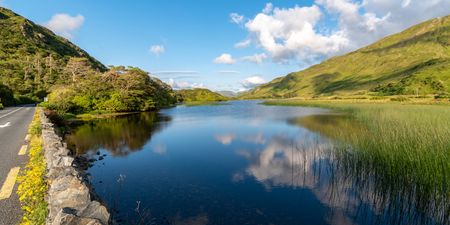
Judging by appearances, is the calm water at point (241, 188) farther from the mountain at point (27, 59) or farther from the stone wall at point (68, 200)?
the mountain at point (27, 59)

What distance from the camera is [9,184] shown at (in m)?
9.77

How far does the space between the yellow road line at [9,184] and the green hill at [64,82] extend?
45.1 metres

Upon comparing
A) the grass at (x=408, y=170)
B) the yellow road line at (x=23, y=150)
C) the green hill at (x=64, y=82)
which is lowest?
the grass at (x=408, y=170)

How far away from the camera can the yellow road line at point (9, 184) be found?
8.87m

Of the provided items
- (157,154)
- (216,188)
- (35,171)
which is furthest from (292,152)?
(35,171)

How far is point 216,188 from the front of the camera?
1560cm

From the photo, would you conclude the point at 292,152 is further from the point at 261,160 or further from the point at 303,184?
the point at 303,184

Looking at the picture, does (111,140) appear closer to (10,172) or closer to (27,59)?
(10,172)

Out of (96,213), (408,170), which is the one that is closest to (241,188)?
(408,170)

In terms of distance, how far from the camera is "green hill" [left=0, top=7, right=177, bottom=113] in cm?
6019

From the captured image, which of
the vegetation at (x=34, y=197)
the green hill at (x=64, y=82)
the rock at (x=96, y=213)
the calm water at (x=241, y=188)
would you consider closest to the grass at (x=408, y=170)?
the calm water at (x=241, y=188)

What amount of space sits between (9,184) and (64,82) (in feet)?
326

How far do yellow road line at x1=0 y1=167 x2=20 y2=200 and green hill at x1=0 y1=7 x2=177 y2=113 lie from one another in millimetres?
45102

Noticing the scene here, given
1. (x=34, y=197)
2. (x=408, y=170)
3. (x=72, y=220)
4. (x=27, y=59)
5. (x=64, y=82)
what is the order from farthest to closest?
1. (x=27, y=59)
2. (x=64, y=82)
3. (x=408, y=170)
4. (x=34, y=197)
5. (x=72, y=220)
